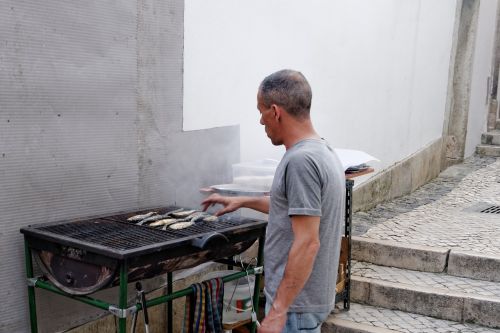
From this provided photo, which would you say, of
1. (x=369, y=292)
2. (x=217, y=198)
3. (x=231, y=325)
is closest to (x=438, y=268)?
(x=369, y=292)

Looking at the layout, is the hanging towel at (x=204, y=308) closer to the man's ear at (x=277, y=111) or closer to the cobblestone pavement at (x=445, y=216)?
the man's ear at (x=277, y=111)

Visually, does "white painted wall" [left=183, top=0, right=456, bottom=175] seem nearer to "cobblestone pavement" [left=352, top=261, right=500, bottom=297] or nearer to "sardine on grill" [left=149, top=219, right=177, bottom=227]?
Result: "sardine on grill" [left=149, top=219, right=177, bottom=227]

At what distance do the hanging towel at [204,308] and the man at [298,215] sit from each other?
65 cm

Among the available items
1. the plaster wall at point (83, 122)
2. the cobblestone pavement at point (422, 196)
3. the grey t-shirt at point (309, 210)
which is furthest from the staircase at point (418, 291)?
the grey t-shirt at point (309, 210)

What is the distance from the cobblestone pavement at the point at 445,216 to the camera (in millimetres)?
6031

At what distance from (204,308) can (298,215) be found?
118 cm

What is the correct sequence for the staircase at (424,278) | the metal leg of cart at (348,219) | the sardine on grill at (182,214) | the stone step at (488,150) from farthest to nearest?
the stone step at (488,150) < the staircase at (424,278) < the metal leg of cart at (348,219) < the sardine on grill at (182,214)

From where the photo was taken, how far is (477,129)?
1220 cm

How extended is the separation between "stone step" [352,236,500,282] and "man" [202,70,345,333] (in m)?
3.17

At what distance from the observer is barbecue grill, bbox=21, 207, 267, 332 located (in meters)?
2.74

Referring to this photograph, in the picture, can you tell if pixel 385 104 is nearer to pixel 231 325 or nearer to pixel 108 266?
pixel 231 325

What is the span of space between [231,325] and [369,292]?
1754mm

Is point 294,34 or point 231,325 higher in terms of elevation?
point 294,34

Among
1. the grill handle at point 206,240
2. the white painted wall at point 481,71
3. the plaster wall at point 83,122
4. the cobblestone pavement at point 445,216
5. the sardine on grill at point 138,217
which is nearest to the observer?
the grill handle at point 206,240
